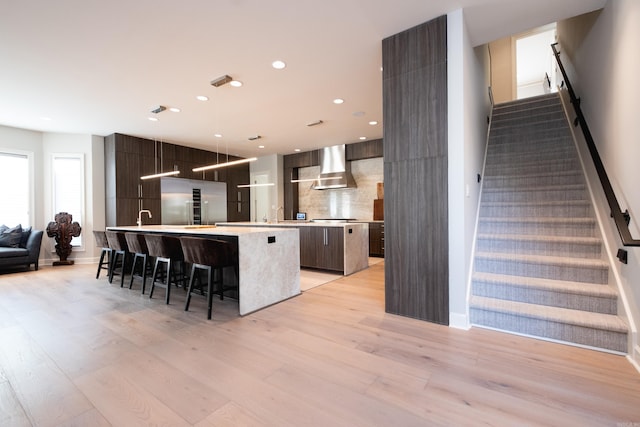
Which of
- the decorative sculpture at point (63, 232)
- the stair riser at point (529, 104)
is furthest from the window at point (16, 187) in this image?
the stair riser at point (529, 104)

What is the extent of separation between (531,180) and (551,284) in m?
1.57

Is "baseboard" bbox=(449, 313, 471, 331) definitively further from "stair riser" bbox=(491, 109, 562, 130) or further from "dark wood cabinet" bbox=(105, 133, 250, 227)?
"dark wood cabinet" bbox=(105, 133, 250, 227)

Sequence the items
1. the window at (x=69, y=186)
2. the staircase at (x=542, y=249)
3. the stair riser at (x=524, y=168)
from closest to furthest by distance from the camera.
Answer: the staircase at (x=542, y=249) < the stair riser at (x=524, y=168) < the window at (x=69, y=186)

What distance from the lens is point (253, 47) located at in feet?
10.1

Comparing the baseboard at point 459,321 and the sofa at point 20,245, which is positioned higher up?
the sofa at point 20,245

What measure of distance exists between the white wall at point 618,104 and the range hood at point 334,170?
4835 millimetres

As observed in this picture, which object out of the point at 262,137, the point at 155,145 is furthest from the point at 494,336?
the point at 155,145

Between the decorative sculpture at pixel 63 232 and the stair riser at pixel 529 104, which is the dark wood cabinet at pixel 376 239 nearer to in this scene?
the stair riser at pixel 529 104

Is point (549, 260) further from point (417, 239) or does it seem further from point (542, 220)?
point (417, 239)

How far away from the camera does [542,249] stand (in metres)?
2.88

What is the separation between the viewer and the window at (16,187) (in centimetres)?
563

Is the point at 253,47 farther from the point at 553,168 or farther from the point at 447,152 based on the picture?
the point at 553,168

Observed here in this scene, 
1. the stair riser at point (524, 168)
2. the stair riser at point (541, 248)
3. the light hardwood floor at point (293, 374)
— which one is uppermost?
the stair riser at point (524, 168)

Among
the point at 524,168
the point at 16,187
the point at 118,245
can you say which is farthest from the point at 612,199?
the point at 16,187
